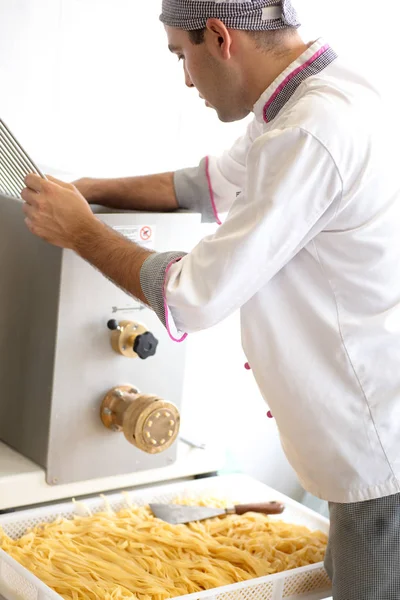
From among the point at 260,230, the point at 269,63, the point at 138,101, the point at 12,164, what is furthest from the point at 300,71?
the point at 138,101

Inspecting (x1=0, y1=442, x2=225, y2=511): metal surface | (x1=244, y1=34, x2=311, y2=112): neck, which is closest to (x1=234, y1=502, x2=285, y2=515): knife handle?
(x1=0, y1=442, x2=225, y2=511): metal surface

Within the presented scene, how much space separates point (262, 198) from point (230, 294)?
12cm

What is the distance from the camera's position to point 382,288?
3.40ft

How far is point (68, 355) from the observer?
1293 mm

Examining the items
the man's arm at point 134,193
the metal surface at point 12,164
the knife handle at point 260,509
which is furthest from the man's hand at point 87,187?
the knife handle at point 260,509

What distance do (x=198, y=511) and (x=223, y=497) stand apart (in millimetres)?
116

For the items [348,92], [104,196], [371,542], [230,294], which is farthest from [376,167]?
[104,196]

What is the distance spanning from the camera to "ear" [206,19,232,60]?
1059 millimetres

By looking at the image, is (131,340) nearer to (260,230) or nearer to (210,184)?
(210,184)

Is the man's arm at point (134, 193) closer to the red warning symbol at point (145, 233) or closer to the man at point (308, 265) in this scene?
the red warning symbol at point (145, 233)

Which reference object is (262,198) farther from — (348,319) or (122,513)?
(122,513)

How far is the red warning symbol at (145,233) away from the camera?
133 cm

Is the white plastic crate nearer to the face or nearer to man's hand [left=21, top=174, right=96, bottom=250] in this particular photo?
man's hand [left=21, top=174, right=96, bottom=250]

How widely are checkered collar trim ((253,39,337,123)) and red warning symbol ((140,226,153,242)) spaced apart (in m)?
0.32
